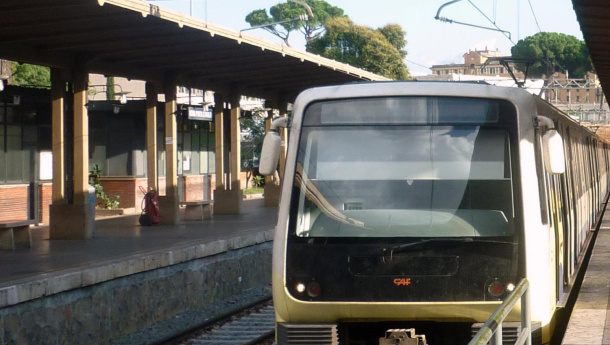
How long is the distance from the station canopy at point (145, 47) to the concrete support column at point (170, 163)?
535 millimetres

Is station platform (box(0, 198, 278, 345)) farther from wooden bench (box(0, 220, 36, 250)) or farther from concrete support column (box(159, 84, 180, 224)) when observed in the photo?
A: concrete support column (box(159, 84, 180, 224))

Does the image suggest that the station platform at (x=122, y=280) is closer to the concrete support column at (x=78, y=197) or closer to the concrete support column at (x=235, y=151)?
the concrete support column at (x=78, y=197)

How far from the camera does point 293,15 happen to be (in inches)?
4087

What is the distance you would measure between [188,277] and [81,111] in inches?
183

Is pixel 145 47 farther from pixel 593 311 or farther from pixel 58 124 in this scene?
pixel 593 311

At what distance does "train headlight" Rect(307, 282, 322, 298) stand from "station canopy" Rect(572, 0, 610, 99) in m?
6.32

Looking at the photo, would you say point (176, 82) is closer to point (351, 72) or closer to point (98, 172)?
point (351, 72)

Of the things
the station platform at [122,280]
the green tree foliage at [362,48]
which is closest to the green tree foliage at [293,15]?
the green tree foliage at [362,48]

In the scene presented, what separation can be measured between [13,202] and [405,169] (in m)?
17.4

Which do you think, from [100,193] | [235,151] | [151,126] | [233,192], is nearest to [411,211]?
[151,126]

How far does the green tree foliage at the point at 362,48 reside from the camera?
247 ft

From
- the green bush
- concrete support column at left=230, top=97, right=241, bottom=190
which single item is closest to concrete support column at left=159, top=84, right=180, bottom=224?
concrete support column at left=230, top=97, right=241, bottom=190

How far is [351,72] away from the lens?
25.5 meters

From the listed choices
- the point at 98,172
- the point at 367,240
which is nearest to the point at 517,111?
the point at 367,240
